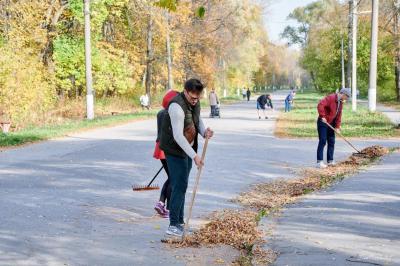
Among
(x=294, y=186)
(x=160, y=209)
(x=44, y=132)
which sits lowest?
(x=294, y=186)

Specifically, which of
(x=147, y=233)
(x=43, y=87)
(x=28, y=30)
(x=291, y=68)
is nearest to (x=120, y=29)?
(x=28, y=30)

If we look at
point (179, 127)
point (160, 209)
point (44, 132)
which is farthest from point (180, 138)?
point (44, 132)

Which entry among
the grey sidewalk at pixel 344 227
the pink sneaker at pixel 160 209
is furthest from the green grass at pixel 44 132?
the grey sidewalk at pixel 344 227

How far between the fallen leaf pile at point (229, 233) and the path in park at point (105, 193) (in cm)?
29

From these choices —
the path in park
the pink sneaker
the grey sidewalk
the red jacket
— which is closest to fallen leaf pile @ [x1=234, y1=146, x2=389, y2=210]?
the path in park

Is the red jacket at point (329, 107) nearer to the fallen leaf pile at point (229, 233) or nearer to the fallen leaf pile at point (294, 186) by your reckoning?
the fallen leaf pile at point (294, 186)

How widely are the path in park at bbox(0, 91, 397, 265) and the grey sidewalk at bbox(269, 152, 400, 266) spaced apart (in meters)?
0.87

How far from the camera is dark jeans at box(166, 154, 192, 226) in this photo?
664 centimetres

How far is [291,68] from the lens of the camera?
173500 millimetres

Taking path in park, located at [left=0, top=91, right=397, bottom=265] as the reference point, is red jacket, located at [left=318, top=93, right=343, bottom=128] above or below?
above

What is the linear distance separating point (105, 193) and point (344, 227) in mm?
4360

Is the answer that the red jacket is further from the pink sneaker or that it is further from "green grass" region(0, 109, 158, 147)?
"green grass" region(0, 109, 158, 147)

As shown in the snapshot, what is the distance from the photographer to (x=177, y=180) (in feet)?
21.8

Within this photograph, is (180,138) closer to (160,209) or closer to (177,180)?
(177,180)
